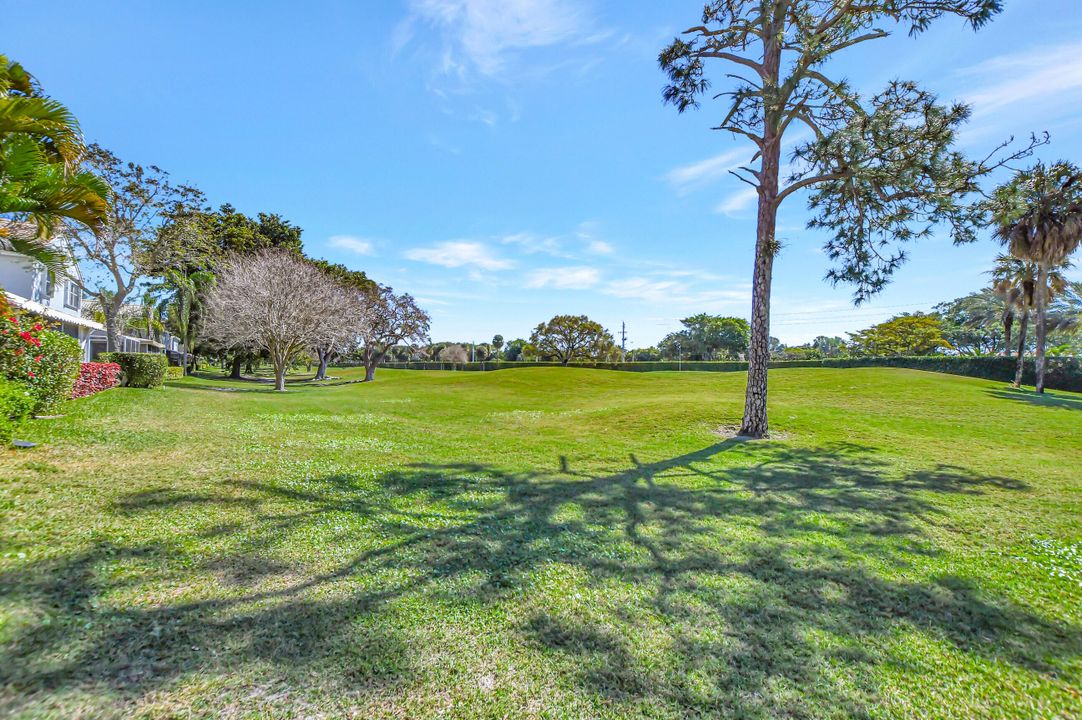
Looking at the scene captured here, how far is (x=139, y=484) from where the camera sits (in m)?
5.58

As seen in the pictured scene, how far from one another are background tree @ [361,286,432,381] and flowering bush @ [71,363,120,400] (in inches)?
959

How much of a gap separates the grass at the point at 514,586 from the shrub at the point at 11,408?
1.22ft

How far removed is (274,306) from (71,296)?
17658mm

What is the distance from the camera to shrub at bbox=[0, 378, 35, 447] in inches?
238

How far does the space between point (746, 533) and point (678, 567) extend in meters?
1.47

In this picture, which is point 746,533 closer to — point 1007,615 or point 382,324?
point 1007,615

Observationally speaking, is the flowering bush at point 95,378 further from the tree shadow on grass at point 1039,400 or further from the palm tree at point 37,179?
the tree shadow on grass at point 1039,400

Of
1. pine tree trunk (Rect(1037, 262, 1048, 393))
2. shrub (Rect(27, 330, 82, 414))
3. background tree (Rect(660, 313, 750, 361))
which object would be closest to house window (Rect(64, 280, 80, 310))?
shrub (Rect(27, 330, 82, 414))

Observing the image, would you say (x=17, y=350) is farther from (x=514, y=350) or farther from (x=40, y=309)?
(x=514, y=350)

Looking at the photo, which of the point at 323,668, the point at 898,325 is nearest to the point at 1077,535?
the point at 323,668

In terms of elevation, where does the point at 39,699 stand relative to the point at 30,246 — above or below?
below

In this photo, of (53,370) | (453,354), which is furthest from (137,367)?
(453,354)

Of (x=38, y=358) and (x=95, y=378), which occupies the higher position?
(x=38, y=358)

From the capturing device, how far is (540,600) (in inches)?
141
